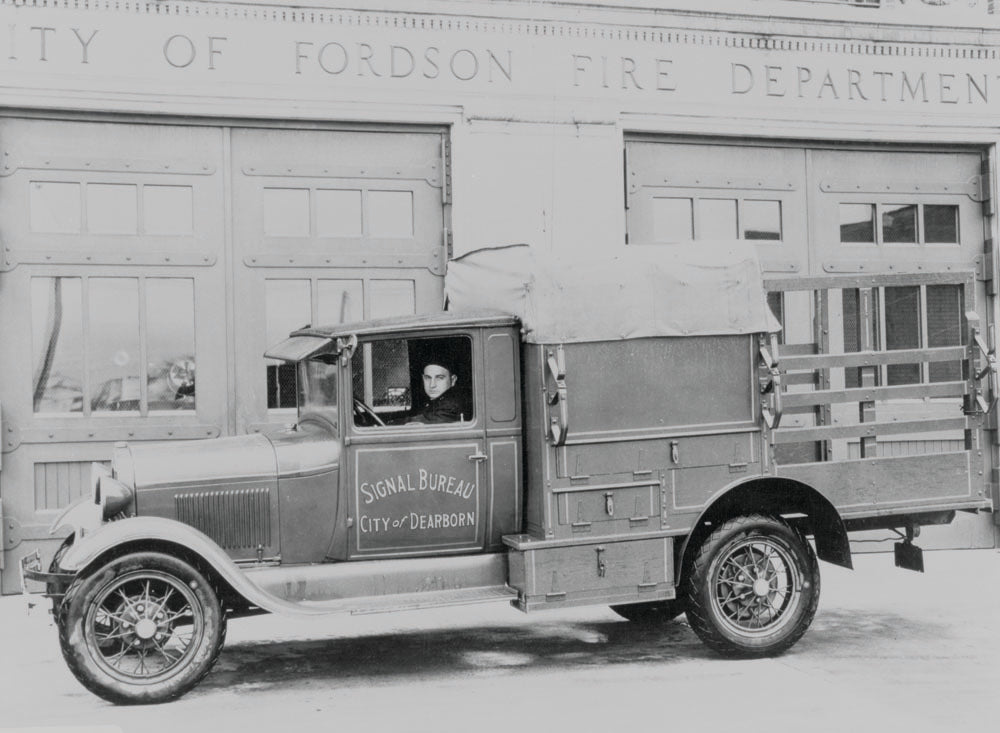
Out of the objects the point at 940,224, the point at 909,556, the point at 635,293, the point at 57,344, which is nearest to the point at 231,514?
the point at 635,293

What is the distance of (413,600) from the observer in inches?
247

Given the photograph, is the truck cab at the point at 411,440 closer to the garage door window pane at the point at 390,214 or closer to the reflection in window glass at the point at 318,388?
the reflection in window glass at the point at 318,388

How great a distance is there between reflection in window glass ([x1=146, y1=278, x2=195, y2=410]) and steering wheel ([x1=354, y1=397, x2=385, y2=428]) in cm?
303

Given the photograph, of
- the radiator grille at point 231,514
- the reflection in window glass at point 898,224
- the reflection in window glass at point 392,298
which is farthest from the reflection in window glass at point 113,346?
the reflection in window glass at point 898,224

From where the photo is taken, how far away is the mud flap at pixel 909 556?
23.0 ft

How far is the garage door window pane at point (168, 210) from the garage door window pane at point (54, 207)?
1.66 feet

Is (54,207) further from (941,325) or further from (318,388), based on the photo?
(941,325)

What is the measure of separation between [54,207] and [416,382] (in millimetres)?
3835

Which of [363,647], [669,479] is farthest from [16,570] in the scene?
[669,479]

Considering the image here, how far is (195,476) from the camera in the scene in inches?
244

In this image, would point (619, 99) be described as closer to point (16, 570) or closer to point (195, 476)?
point (195, 476)

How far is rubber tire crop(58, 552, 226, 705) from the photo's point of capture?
5668 millimetres

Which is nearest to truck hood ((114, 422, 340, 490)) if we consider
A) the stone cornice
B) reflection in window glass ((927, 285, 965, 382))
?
the stone cornice

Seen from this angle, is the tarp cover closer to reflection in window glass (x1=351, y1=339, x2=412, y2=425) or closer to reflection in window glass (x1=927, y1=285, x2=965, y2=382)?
reflection in window glass (x1=351, y1=339, x2=412, y2=425)
